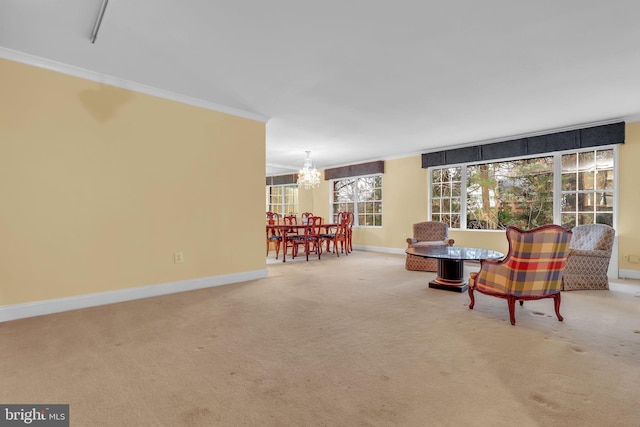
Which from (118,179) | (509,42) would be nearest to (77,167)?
(118,179)

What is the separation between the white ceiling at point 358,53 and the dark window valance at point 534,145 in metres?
0.34

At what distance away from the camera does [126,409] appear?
59.5 inches

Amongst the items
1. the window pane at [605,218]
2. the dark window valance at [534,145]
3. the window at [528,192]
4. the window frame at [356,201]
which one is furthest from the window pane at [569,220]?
the window frame at [356,201]

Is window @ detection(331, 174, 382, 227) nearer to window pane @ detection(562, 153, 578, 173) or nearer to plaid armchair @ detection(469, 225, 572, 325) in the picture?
window pane @ detection(562, 153, 578, 173)

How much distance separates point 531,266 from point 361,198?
5.92 meters

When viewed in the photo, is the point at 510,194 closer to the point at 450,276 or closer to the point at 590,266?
the point at 590,266

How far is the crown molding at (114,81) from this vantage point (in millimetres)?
2811

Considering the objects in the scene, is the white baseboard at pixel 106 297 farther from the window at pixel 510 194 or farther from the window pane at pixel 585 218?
the window pane at pixel 585 218

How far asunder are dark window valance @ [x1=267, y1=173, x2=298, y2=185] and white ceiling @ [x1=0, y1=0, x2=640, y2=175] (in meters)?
5.20

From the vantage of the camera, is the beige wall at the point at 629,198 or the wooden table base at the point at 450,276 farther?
the beige wall at the point at 629,198

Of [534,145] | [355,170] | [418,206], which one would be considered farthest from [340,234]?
[534,145]

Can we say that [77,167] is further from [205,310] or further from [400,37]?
[400,37]

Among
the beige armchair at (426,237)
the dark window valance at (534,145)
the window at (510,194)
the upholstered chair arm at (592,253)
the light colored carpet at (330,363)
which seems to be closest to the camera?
the light colored carpet at (330,363)

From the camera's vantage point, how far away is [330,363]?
6.50 feet
